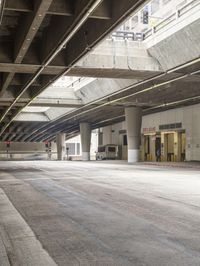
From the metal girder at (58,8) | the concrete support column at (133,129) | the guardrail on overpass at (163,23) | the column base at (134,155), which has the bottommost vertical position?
the column base at (134,155)

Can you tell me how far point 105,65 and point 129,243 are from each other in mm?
17493

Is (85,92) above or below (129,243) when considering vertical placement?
above

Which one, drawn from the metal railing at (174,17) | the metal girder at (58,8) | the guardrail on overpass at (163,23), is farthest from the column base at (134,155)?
the metal girder at (58,8)

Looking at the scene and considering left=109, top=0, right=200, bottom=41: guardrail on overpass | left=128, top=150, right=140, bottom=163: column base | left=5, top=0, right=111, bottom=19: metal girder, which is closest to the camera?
left=5, top=0, right=111, bottom=19: metal girder

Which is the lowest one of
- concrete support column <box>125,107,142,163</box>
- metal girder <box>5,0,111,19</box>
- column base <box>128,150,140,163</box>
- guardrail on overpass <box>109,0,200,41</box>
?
column base <box>128,150,140,163</box>

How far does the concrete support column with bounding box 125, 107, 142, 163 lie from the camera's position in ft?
154

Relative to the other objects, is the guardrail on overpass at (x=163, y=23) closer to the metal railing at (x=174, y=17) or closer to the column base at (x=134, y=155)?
the metal railing at (x=174, y=17)

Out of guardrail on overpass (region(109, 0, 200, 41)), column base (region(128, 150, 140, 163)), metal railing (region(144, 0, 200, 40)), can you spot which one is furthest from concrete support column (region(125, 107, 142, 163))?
metal railing (region(144, 0, 200, 40))

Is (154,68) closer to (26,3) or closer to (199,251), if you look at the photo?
(26,3)

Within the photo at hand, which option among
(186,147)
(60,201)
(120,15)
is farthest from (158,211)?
(186,147)

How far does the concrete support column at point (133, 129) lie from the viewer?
4706 cm

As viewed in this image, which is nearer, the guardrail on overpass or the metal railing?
the metal railing

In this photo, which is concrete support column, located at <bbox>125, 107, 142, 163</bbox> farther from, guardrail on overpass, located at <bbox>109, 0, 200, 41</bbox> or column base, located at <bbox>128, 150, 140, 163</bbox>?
guardrail on overpass, located at <bbox>109, 0, 200, 41</bbox>

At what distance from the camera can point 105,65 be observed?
24062 millimetres
